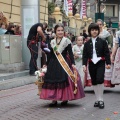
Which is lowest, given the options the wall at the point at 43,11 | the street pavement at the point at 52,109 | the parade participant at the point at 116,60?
the street pavement at the point at 52,109

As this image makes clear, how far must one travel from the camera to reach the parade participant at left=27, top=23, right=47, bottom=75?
46.4ft

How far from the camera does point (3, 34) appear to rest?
14.6 meters

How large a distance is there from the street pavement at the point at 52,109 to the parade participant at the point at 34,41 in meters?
3.63

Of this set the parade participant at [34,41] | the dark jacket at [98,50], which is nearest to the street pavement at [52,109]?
the dark jacket at [98,50]

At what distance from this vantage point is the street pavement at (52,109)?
784 centimetres

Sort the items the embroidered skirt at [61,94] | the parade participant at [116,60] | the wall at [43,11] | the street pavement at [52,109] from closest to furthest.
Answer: the street pavement at [52,109] → the embroidered skirt at [61,94] → the parade participant at [116,60] → the wall at [43,11]

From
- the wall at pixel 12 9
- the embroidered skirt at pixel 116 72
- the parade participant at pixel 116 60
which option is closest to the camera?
the parade participant at pixel 116 60

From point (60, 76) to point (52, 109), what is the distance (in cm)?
67

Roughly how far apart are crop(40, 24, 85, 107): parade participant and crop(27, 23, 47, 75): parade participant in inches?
206

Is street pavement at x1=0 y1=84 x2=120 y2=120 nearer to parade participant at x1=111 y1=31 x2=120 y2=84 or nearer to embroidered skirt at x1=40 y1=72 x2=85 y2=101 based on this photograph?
embroidered skirt at x1=40 y1=72 x2=85 y2=101

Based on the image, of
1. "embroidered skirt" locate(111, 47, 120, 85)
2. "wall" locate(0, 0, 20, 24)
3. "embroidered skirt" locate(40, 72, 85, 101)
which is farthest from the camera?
"wall" locate(0, 0, 20, 24)

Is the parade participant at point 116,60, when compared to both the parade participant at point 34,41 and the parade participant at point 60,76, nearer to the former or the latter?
the parade participant at point 60,76

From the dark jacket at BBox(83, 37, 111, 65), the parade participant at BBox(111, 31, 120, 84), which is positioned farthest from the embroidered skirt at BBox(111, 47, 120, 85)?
the dark jacket at BBox(83, 37, 111, 65)

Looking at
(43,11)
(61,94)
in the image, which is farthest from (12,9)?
(61,94)
